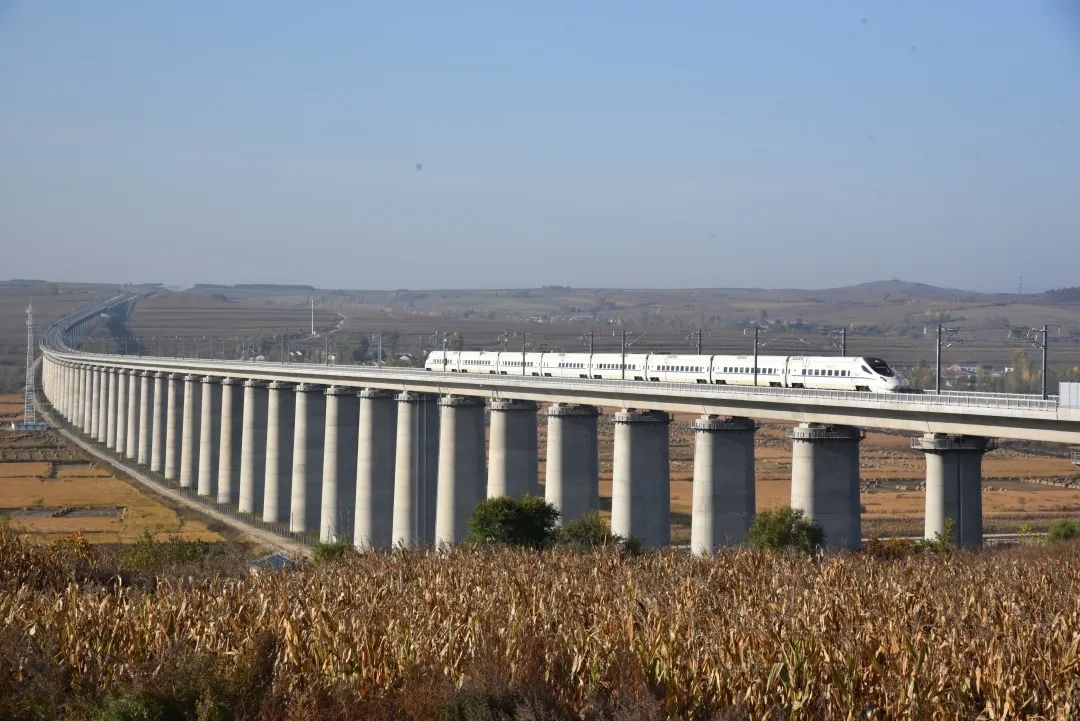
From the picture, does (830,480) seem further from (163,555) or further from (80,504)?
(80,504)

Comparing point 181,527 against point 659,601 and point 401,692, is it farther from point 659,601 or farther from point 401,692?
point 401,692

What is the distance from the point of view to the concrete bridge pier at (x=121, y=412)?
6088 inches

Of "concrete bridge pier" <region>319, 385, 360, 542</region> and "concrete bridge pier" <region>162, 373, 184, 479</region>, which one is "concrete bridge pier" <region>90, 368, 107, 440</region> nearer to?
"concrete bridge pier" <region>162, 373, 184, 479</region>

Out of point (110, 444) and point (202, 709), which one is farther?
point (110, 444)

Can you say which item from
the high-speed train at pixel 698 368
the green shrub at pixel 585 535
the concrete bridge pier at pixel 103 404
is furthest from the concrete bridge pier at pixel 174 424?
the green shrub at pixel 585 535

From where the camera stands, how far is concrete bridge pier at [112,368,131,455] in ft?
507

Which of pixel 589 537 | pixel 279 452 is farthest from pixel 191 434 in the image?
pixel 589 537

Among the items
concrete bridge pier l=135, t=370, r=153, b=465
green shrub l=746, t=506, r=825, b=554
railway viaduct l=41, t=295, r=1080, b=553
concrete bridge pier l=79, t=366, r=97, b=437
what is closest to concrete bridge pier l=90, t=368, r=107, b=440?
concrete bridge pier l=79, t=366, r=97, b=437

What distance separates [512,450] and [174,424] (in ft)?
206

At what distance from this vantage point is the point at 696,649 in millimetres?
28312

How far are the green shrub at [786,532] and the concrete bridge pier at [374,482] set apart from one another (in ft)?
115

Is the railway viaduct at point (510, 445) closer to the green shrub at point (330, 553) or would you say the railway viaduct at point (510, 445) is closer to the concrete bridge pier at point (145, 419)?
the concrete bridge pier at point (145, 419)

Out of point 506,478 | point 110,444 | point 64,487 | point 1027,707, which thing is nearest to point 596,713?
point 1027,707

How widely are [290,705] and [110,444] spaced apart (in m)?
141
